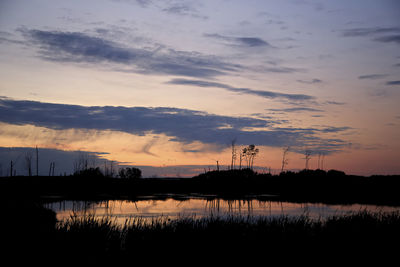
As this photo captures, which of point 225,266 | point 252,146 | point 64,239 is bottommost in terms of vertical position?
point 225,266

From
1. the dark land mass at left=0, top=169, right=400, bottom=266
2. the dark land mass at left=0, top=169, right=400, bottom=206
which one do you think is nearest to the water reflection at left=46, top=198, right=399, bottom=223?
the dark land mass at left=0, top=169, right=400, bottom=266

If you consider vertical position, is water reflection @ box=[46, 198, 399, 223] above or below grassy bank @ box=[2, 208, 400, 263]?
below

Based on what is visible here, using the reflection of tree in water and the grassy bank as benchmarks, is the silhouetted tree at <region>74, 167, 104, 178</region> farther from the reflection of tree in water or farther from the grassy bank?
the grassy bank

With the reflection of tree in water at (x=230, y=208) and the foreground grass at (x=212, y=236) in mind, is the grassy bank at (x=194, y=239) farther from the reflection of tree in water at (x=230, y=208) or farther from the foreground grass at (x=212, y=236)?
the reflection of tree in water at (x=230, y=208)

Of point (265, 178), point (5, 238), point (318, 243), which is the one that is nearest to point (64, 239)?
point (5, 238)

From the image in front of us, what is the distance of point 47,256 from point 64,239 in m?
0.96

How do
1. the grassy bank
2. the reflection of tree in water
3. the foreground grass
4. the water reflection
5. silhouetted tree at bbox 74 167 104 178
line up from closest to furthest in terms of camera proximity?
1. the grassy bank
2. the foreground grass
3. the water reflection
4. the reflection of tree in water
5. silhouetted tree at bbox 74 167 104 178

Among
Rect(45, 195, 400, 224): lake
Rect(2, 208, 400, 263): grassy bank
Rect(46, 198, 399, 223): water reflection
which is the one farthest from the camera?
Rect(46, 198, 399, 223): water reflection

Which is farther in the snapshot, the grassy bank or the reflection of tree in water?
the reflection of tree in water

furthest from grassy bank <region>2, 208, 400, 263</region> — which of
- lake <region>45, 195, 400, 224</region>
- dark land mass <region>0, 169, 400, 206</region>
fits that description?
dark land mass <region>0, 169, 400, 206</region>

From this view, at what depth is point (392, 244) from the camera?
1759 cm

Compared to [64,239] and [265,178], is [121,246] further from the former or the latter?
[265,178]

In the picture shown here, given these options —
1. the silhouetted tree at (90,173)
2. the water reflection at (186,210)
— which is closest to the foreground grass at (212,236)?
the water reflection at (186,210)

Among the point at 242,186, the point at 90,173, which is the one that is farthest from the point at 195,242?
the point at 90,173
